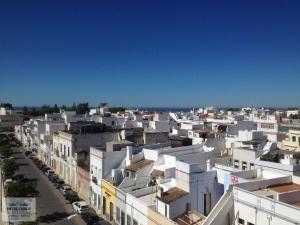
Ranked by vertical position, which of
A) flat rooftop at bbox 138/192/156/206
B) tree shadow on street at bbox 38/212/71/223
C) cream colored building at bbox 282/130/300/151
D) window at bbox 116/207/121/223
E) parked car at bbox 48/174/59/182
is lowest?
tree shadow on street at bbox 38/212/71/223

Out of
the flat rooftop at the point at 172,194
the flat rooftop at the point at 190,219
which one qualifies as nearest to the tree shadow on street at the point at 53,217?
the flat rooftop at the point at 172,194

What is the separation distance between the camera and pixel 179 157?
31453 millimetres

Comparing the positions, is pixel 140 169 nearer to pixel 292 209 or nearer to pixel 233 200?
pixel 233 200

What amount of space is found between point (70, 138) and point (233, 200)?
94.1ft

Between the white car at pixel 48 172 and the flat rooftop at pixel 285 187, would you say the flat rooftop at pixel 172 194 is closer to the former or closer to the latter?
the flat rooftop at pixel 285 187

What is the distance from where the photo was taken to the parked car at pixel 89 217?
105 feet

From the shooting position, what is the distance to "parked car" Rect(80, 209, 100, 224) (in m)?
32.0

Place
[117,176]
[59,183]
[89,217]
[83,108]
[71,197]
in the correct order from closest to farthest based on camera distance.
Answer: [89,217], [117,176], [71,197], [59,183], [83,108]

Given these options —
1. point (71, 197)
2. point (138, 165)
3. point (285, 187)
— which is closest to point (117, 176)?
point (138, 165)

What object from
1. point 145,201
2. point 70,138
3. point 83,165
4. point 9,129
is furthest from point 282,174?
point 9,129

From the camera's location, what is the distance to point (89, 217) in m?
32.5

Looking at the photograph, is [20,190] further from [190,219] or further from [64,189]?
[190,219]

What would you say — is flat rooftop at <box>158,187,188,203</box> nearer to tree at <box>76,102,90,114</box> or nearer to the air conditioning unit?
the air conditioning unit

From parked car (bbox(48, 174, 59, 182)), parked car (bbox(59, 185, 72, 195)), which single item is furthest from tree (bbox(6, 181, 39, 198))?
parked car (bbox(48, 174, 59, 182))
